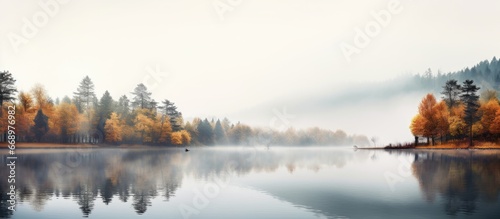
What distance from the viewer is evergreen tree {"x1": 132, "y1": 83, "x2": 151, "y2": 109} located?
536ft

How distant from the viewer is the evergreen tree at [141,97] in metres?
164

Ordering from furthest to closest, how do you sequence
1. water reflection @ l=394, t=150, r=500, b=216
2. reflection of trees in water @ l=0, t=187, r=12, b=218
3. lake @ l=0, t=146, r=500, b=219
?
water reflection @ l=394, t=150, r=500, b=216
lake @ l=0, t=146, r=500, b=219
reflection of trees in water @ l=0, t=187, r=12, b=218

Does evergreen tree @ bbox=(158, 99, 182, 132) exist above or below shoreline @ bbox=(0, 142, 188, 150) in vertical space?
above

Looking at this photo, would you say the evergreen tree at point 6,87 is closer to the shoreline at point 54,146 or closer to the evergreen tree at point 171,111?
the shoreline at point 54,146

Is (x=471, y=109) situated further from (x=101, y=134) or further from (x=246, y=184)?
(x=101, y=134)

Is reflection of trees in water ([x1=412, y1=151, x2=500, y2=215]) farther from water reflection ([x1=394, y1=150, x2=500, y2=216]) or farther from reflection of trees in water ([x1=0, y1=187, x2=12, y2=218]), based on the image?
reflection of trees in water ([x1=0, y1=187, x2=12, y2=218])

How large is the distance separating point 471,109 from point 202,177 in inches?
4156

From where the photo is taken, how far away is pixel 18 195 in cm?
3344

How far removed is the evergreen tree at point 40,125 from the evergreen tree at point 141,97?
143 feet

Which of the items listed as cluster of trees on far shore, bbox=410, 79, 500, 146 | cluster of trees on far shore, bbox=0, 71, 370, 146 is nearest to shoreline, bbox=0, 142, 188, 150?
cluster of trees on far shore, bbox=0, 71, 370, 146

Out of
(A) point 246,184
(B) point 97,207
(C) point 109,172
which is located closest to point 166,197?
(B) point 97,207

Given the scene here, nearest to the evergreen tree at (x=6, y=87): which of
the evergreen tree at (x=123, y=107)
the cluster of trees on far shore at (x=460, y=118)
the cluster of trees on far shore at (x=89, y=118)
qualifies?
the cluster of trees on far shore at (x=89, y=118)

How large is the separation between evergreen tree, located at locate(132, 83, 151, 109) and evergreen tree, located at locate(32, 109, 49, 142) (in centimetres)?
4366

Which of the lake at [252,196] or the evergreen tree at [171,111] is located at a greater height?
the evergreen tree at [171,111]
